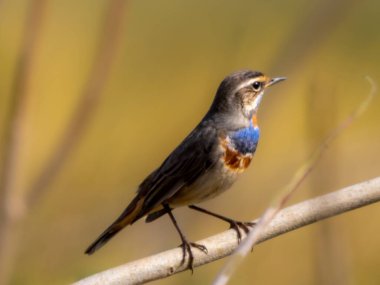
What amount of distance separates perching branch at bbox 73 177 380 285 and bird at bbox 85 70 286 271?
1.14m

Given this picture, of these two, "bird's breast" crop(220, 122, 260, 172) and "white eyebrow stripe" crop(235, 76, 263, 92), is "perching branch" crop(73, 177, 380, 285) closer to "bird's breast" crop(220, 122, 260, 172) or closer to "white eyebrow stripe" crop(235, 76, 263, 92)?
"bird's breast" crop(220, 122, 260, 172)

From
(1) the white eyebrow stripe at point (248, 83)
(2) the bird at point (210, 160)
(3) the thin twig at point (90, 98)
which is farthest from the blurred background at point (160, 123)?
(1) the white eyebrow stripe at point (248, 83)

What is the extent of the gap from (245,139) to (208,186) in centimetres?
30

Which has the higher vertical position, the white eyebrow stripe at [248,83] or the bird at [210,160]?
the white eyebrow stripe at [248,83]

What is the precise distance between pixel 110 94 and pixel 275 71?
812cm

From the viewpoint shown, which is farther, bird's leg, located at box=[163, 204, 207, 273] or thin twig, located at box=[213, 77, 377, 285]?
bird's leg, located at box=[163, 204, 207, 273]

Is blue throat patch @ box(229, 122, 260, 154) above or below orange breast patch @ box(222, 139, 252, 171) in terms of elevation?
above

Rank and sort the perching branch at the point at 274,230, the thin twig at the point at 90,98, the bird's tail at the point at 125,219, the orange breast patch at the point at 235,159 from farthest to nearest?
the orange breast patch at the point at 235,159 < the bird's tail at the point at 125,219 < the perching branch at the point at 274,230 < the thin twig at the point at 90,98

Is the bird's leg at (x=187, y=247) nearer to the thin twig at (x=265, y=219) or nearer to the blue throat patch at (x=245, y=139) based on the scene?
the blue throat patch at (x=245, y=139)

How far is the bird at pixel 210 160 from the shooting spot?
4512 millimetres

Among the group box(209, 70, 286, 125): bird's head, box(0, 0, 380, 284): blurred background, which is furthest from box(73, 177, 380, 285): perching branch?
box(209, 70, 286, 125): bird's head

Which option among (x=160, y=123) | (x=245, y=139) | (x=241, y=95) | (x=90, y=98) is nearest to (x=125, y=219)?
(x=245, y=139)

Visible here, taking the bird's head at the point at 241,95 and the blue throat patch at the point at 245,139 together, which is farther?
the bird's head at the point at 241,95

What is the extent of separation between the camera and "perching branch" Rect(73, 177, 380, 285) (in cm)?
281
